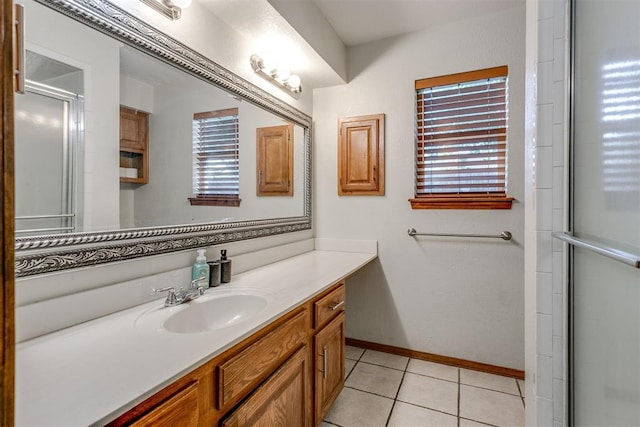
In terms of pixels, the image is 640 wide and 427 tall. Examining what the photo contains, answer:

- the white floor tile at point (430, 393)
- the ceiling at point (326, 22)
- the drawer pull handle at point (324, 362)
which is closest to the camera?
the drawer pull handle at point (324, 362)

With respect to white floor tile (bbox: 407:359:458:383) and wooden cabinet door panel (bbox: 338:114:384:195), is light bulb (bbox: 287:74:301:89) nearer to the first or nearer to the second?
wooden cabinet door panel (bbox: 338:114:384:195)

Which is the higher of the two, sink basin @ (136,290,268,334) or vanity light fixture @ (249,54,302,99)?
vanity light fixture @ (249,54,302,99)

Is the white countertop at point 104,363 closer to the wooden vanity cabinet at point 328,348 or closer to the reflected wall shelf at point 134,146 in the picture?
the wooden vanity cabinet at point 328,348

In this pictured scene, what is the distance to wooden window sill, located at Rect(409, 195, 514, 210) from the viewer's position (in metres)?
2.03

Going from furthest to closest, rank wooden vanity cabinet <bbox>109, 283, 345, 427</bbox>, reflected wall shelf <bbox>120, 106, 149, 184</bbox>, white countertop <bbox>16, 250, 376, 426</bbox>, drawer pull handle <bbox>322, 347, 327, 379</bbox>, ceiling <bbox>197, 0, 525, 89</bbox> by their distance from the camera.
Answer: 1. ceiling <bbox>197, 0, 525, 89</bbox>
2. drawer pull handle <bbox>322, 347, 327, 379</bbox>
3. reflected wall shelf <bbox>120, 106, 149, 184</bbox>
4. wooden vanity cabinet <bbox>109, 283, 345, 427</bbox>
5. white countertop <bbox>16, 250, 376, 426</bbox>

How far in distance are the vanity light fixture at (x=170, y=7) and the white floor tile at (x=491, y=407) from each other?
7.91 feet

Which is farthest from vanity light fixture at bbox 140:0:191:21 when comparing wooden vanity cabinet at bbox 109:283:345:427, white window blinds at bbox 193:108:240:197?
wooden vanity cabinet at bbox 109:283:345:427

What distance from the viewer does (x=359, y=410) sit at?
174 cm

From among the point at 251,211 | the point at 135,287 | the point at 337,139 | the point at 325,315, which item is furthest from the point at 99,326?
the point at 337,139

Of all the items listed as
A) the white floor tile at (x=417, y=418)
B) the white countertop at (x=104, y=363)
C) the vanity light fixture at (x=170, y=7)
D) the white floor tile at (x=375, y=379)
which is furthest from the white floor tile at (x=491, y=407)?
the vanity light fixture at (x=170, y=7)

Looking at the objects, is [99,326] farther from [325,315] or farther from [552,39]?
[552,39]

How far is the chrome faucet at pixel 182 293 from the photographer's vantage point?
1.17 metres

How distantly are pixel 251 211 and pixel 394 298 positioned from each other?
1.29m

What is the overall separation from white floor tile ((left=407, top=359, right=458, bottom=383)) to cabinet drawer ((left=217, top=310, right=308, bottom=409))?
1.29 meters
